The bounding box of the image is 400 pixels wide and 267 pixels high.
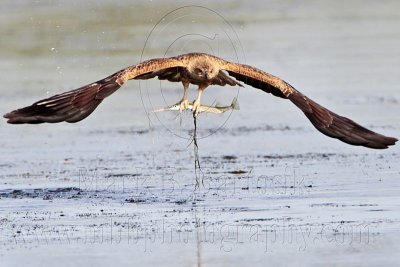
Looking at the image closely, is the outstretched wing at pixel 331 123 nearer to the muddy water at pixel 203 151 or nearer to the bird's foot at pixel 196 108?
the bird's foot at pixel 196 108

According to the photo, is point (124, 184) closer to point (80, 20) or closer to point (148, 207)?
point (148, 207)

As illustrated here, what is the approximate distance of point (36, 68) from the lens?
23266mm

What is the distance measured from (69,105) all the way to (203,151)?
205 inches

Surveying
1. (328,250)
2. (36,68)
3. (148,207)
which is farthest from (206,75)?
(36,68)

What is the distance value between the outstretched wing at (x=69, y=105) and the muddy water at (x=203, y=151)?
1.18 meters

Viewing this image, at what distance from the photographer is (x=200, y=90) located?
14.5 m

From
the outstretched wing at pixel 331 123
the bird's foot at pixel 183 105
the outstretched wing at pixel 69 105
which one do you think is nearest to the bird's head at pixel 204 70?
the bird's foot at pixel 183 105

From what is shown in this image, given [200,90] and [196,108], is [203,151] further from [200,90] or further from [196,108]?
[196,108]

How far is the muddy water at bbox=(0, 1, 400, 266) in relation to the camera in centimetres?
1273

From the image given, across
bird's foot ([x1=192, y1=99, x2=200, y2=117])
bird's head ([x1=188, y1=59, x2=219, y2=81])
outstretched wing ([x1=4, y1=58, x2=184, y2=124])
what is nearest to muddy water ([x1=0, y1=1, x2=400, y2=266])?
bird's head ([x1=188, y1=59, x2=219, y2=81])

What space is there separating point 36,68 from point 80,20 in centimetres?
257

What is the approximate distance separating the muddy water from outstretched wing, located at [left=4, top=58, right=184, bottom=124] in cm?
118

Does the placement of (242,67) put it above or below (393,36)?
below

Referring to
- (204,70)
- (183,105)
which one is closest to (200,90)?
(204,70)
